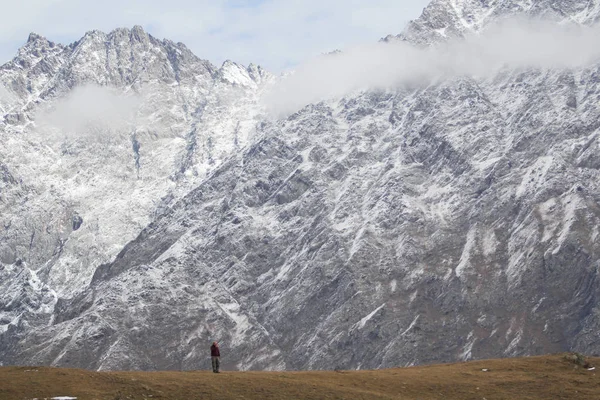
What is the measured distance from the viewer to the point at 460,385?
8831 centimetres

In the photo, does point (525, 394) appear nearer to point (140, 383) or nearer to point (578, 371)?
point (578, 371)

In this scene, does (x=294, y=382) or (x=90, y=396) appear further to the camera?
(x=294, y=382)

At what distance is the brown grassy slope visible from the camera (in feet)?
252

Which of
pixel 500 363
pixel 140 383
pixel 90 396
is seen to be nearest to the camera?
pixel 90 396

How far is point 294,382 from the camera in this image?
84.9 meters

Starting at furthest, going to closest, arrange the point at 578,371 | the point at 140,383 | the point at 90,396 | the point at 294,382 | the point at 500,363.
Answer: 1. the point at 500,363
2. the point at 578,371
3. the point at 294,382
4. the point at 140,383
5. the point at 90,396

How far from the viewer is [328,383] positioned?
8681 centimetres

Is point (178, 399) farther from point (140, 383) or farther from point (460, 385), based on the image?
point (460, 385)

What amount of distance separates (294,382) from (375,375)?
43.0 ft

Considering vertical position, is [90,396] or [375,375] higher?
[90,396]

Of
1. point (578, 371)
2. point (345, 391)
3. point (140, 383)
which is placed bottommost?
point (578, 371)

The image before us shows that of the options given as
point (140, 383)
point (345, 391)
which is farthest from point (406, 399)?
point (140, 383)

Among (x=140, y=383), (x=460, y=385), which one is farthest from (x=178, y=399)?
(x=460, y=385)

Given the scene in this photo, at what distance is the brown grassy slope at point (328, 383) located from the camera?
76812 mm
